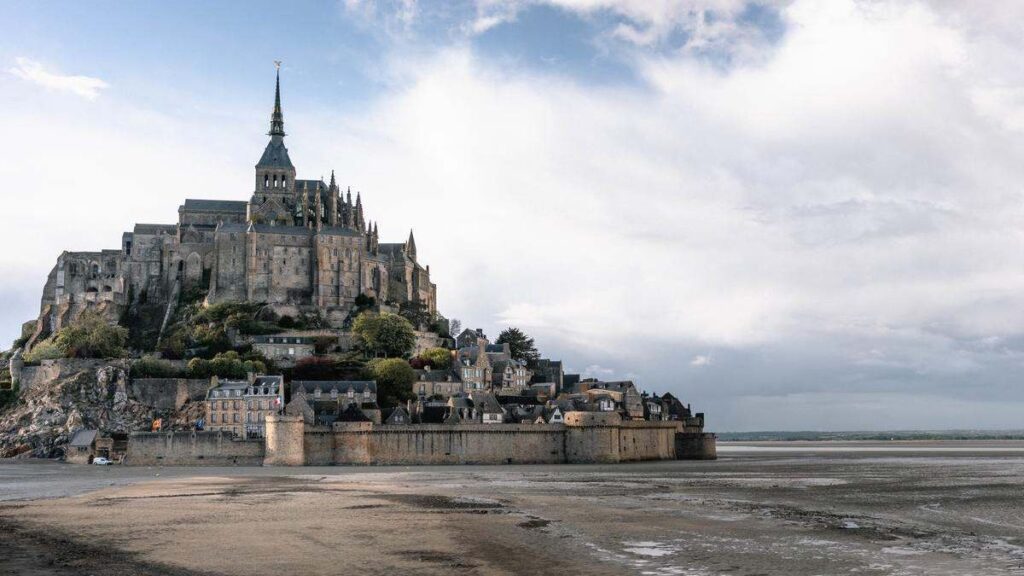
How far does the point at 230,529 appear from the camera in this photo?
3334cm

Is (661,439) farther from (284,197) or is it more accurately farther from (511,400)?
(284,197)

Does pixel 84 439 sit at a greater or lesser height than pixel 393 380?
lesser

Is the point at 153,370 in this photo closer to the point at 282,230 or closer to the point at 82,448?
the point at 82,448

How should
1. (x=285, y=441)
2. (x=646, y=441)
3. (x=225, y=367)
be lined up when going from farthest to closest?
(x=225, y=367), (x=646, y=441), (x=285, y=441)

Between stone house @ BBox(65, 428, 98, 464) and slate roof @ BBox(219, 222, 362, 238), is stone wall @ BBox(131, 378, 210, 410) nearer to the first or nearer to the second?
stone house @ BBox(65, 428, 98, 464)

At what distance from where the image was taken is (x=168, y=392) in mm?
84812

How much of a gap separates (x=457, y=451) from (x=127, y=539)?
147ft

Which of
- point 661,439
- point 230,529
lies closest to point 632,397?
point 661,439

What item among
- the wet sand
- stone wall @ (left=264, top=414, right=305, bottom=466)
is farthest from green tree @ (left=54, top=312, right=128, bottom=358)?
the wet sand

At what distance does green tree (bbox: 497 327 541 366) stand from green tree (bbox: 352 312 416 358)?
Answer: 51.1ft

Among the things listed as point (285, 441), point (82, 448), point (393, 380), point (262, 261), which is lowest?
point (82, 448)

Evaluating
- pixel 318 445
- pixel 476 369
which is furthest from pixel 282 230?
pixel 318 445

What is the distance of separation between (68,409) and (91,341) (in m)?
8.22

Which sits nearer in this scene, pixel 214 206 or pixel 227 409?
pixel 227 409
